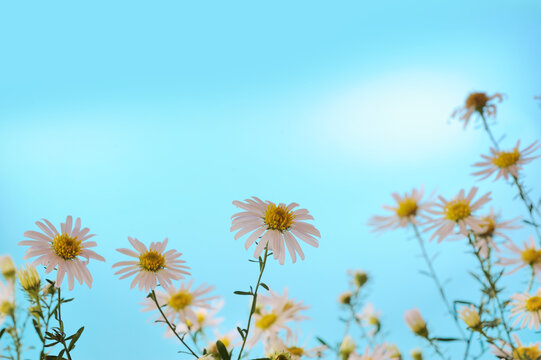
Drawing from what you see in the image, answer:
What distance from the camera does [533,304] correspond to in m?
0.73

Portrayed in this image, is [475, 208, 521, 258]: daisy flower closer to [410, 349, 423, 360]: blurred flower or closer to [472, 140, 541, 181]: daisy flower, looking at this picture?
[472, 140, 541, 181]: daisy flower

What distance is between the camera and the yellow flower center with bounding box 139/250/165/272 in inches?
17.6

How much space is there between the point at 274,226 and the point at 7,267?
12.9 inches

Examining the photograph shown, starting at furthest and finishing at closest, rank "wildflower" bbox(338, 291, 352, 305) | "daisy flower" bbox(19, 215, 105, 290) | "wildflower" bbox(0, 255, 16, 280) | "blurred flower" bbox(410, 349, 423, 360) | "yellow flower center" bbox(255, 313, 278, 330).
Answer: "wildflower" bbox(338, 291, 352, 305) → "blurred flower" bbox(410, 349, 423, 360) → "yellow flower center" bbox(255, 313, 278, 330) → "wildflower" bbox(0, 255, 16, 280) → "daisy flower" bbox(19, 215, 105, 290)

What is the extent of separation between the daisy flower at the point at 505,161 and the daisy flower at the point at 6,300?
0.70 meters

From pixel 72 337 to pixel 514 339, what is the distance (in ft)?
1.98

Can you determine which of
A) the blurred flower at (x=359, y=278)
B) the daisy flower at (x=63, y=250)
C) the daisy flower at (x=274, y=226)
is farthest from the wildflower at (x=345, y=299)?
the daisy flower at (x=63, y=250)

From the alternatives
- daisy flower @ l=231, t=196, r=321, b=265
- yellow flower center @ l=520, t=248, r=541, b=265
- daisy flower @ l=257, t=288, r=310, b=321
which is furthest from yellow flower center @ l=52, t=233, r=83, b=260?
yellow flower center @ l=520, t=248, r=541, b=265

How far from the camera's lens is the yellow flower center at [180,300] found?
0.61 meters

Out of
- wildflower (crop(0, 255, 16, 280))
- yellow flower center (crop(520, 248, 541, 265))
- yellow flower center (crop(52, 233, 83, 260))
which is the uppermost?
yellow flower center (crop(520, 248, 541, 265))

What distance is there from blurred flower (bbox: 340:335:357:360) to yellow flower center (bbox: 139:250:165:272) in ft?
1.26

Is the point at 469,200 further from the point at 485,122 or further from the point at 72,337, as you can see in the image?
the point at 72,337

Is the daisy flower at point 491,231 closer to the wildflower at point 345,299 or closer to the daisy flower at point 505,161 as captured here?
the daisy flower at point 505,161

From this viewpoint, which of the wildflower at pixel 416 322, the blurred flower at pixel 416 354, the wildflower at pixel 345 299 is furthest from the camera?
the wildflower at pixel 345 299
